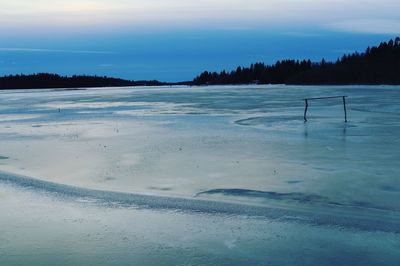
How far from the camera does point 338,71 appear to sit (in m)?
130

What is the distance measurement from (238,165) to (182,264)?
22.5ft

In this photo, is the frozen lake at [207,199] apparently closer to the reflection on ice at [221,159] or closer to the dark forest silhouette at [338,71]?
the reflection on ice at [221,159]

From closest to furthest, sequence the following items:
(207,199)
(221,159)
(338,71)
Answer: (207,199) < (221,159) < (338,71)

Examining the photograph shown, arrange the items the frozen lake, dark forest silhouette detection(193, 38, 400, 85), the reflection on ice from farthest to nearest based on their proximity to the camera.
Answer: dark forest silhouette detection(193, 38, 400, 85) < the reflection on ice < the frozen lake

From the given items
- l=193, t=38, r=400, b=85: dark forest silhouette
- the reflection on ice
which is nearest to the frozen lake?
the reflection on ice

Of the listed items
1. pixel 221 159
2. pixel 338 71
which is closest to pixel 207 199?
pixel 221 159

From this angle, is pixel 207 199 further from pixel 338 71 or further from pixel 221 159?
pixel 338 71

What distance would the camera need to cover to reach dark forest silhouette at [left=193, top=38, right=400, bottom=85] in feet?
Result: 387

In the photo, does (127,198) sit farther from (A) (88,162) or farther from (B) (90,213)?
(A) (88,162)

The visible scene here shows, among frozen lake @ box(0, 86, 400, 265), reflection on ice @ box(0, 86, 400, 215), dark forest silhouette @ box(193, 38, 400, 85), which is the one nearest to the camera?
frozen lake @ box(0, 86, 400, 265)

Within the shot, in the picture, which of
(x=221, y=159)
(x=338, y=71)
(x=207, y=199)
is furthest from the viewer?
(x=338, y=71)

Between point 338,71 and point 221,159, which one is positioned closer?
point 221,159

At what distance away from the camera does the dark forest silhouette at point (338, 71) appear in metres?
118

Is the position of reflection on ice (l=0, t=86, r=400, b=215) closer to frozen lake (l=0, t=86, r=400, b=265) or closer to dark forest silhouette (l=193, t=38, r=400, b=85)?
frozen lake (l=0, t=86, r=400, b=265)
